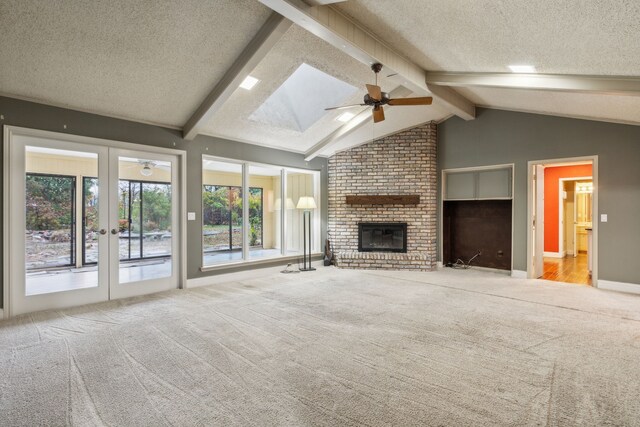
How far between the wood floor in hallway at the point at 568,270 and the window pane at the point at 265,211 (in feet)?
17.3

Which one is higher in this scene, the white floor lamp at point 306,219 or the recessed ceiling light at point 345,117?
the recessed ceiling light at point 345,117

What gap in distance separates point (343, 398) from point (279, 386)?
46 centimetres

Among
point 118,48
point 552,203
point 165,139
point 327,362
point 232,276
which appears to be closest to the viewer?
point 327,362

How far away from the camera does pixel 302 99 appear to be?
614 cm

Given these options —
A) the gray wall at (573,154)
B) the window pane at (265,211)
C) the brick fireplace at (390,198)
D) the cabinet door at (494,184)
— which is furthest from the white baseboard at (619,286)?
the window pane at (265,211)

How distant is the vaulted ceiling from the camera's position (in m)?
2.93

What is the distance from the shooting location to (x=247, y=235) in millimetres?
Answer: 6258


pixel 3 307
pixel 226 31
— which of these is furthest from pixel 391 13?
pixel 3 307

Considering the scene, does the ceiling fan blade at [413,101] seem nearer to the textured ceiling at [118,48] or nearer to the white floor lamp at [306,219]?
the textured ceiling at [118,48]

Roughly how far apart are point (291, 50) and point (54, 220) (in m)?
3.72

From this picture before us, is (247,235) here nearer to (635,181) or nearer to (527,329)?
(527,329)

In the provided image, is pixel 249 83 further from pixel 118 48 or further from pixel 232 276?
pixel 232 276

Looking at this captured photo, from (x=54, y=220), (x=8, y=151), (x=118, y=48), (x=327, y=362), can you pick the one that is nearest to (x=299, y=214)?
(x=54, y=220)

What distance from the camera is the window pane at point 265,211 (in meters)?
6.54
